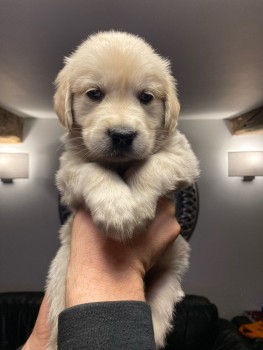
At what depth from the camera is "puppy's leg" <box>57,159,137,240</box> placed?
3.37 ft

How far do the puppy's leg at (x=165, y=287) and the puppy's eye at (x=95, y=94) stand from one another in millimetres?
683

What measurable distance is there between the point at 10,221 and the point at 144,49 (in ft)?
14.0

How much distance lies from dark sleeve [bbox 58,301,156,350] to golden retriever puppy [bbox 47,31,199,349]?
249mm

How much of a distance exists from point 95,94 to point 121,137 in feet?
0.82

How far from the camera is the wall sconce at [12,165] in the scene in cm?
464

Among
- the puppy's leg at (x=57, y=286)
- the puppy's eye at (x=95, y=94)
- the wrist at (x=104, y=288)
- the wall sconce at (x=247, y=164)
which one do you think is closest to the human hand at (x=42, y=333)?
the puppy's leg at (x=57, y=286)

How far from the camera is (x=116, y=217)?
1.02 meters

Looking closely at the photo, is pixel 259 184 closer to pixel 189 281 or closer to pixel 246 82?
pixel 189 281

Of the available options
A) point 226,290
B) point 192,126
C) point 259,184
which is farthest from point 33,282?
point 259,184

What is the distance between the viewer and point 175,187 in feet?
4.10

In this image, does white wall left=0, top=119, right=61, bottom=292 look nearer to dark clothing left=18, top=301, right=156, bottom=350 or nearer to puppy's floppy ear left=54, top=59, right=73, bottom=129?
puppy's floppy ear left=54, top=59, right=73, bottom=129

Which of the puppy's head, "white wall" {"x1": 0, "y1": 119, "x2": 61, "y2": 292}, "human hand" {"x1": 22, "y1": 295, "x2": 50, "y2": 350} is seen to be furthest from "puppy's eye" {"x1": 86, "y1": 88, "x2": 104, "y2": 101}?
"white wall" {"x1": 0, "y1": 119, "x2": 61, "y2": 292}

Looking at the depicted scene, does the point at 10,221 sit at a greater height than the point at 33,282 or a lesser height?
greater

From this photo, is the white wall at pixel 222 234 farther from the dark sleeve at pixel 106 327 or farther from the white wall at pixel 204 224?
the dark sleeve at pixel 106 327
